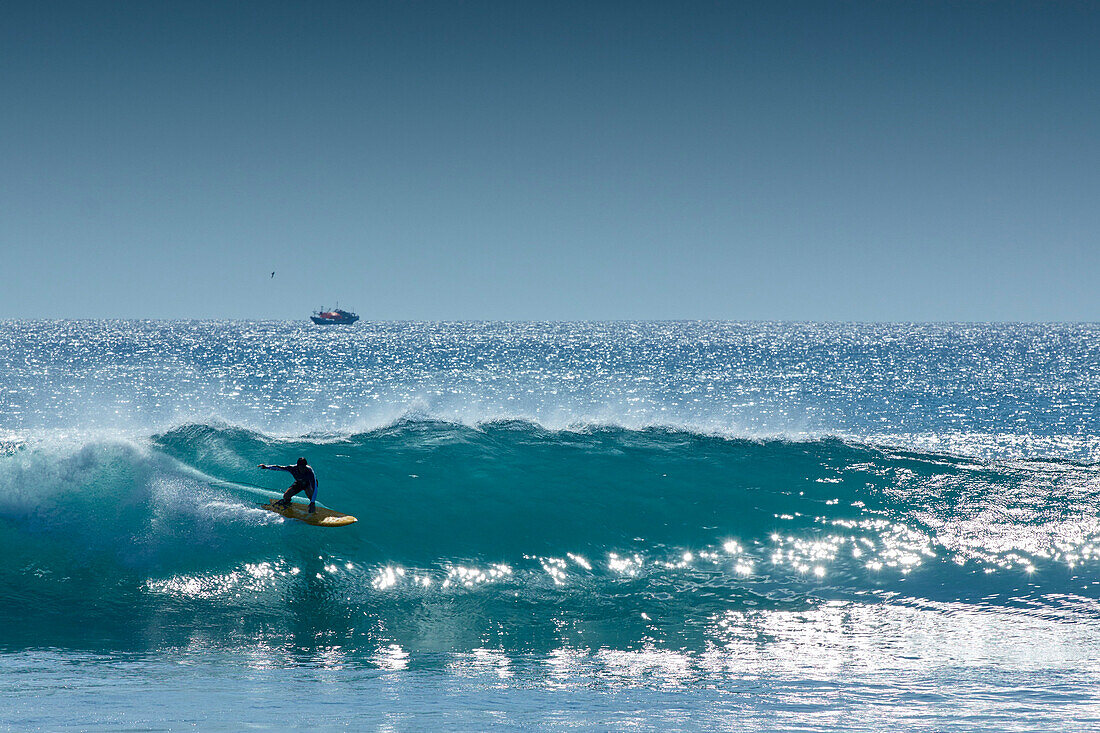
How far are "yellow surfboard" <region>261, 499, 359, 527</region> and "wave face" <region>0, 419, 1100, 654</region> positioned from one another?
292mm

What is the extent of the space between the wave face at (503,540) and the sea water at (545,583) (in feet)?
0.23

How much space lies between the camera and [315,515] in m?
14.5

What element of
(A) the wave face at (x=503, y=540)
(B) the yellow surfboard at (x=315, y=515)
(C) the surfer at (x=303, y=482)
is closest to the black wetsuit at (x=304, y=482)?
(C) the surfer at (x=303, y=482)

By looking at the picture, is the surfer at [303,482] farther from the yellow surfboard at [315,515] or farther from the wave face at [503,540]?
the wave face at [503,540]

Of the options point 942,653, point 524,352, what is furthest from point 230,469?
point 524,352

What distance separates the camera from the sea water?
8.72m

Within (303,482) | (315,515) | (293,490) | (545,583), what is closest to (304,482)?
(303,482)

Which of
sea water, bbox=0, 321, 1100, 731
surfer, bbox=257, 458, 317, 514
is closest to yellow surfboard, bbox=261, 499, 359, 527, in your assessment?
surfer, bbox=257, 458, 317, 514

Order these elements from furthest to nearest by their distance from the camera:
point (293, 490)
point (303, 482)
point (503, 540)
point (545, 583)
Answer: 1. point (503, 540)
2. point (293, 490)
3. point (303, 482)
4. point (545, 583)

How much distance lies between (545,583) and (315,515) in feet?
13.2

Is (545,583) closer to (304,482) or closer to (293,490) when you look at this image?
(304,482)

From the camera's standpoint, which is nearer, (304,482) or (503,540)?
(304,482)

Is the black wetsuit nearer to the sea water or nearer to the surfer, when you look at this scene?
the surfer

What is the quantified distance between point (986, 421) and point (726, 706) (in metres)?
41.5
